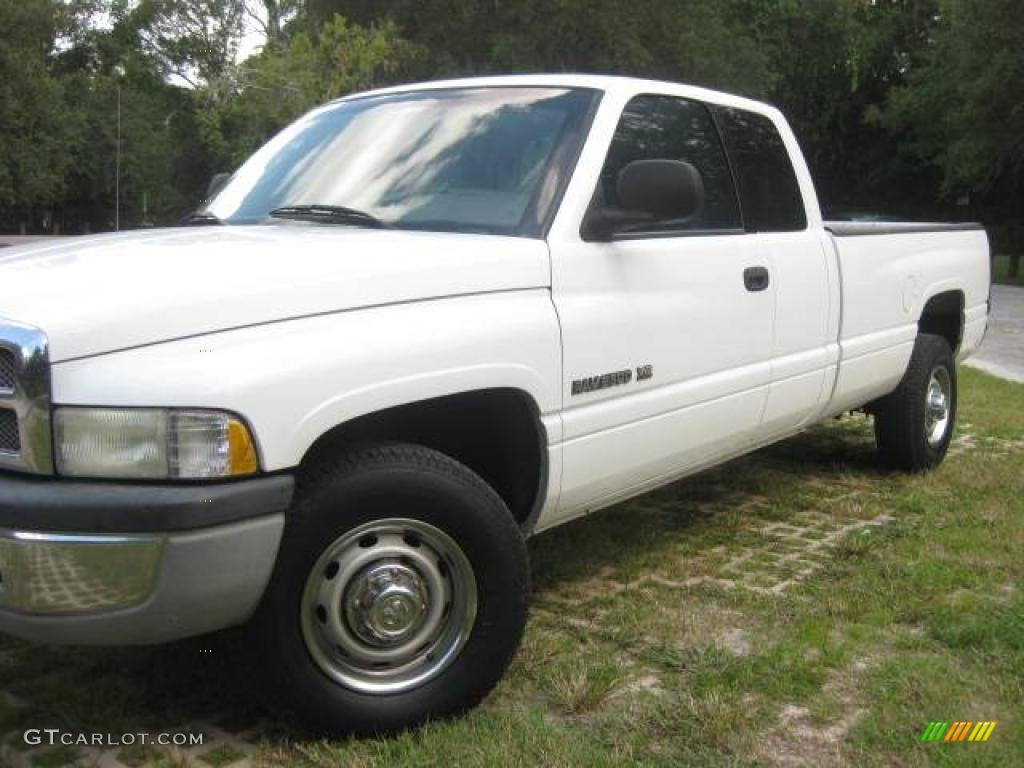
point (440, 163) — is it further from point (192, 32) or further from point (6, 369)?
point (192, 32)

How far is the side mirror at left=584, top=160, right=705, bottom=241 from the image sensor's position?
11.3ft

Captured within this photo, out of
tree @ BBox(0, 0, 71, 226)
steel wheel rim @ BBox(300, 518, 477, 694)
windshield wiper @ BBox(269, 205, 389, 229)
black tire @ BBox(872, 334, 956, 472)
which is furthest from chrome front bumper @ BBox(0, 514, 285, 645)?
tree @ BBox(0, 0, 71, 226)

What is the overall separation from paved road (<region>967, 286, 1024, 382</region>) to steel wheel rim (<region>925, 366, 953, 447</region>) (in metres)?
4.44

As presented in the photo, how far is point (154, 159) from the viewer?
58.2 metres

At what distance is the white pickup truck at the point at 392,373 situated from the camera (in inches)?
96.6

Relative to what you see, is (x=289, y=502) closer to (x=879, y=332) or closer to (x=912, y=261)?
(x=879, y=332)

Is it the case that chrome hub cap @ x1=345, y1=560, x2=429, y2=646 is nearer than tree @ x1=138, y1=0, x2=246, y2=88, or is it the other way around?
chrome hub cap @ x1=345, y1=560, x2=429, y2=646

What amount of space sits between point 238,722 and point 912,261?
411 centimetres

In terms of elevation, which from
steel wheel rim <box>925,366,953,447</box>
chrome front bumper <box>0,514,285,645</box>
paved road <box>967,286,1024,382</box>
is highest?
Answer: chrome front bumper <box>0,514,285,645</box>

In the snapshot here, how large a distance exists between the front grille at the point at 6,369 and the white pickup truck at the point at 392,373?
0.01 metres

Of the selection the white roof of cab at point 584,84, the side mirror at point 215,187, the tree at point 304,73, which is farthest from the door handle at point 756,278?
the tree at point 304,73

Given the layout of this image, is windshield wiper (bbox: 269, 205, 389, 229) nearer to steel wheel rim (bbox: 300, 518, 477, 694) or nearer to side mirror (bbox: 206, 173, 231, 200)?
side mirror (bbox: 206, 173, 231, 200)

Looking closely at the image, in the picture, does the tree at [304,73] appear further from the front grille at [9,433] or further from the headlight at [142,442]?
the headlight at [142,442]

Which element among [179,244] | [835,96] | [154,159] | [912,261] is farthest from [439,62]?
[154,159]
